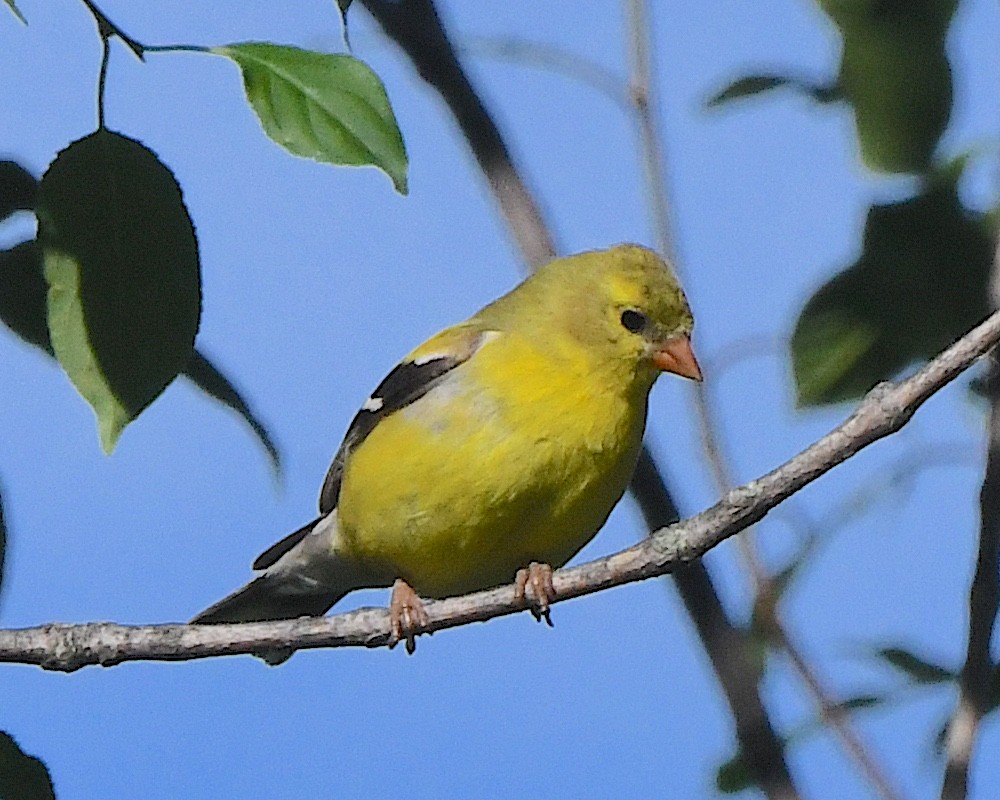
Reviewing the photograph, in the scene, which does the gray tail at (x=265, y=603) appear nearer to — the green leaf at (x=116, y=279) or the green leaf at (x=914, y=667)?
the green leaf at (x=914, y=667)

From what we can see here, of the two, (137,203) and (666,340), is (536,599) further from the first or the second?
(137,203)

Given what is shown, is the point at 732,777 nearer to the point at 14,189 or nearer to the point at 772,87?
the point at 772,87

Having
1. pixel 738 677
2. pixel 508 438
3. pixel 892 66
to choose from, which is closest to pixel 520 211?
pixel 508 438

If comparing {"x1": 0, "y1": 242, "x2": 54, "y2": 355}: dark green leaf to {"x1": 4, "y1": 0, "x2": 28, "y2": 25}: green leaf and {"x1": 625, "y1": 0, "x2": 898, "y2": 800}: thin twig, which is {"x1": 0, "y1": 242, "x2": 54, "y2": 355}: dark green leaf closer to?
{"x1": 4, "y1": 0, "x2": 28, "y2": 25}: green leaf

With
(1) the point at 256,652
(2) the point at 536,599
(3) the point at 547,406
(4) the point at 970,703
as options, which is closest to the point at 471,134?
(3) the point at 547,406

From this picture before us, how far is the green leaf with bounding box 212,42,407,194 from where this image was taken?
859 mm

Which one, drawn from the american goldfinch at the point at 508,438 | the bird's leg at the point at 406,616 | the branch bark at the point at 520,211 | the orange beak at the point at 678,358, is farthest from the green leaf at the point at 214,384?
the orange beak at the point at 678,358

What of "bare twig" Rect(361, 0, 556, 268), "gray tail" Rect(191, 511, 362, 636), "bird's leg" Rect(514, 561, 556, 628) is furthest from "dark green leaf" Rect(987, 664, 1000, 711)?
"gray tail" Rect(191, 511, 362, 636)

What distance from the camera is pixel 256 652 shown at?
119 cm

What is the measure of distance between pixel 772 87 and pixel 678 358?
54 cm

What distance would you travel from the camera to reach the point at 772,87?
1.32 metres

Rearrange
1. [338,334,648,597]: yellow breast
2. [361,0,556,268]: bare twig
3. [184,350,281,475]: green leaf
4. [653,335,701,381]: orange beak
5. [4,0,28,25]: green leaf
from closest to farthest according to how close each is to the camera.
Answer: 1. [4,0,28,25]: green leaf
2. [184,350,281,475]: green leaf
3. [361,0,556,268]: bare twig
4. [338,334,648,597]: yellow breast
5. [653,335,701,381]: orange beak

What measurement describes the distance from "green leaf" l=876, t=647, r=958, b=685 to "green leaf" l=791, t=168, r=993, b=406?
0.35 m

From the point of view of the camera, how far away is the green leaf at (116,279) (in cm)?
89
